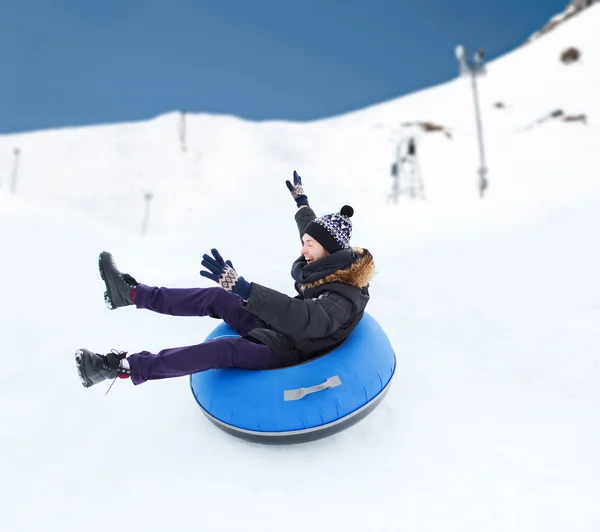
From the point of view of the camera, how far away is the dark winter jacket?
2.32m

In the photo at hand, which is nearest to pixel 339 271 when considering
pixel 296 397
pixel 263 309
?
pixel 263 309

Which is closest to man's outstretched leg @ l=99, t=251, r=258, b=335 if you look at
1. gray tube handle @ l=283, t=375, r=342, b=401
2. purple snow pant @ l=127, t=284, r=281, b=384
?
purple snow pant @ l=127, t=284, r=281, b=384

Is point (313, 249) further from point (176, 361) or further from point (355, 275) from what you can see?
point (176, 361)

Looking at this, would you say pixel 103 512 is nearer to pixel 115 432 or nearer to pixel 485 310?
pixel 115 432

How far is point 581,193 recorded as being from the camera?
28.0 ft

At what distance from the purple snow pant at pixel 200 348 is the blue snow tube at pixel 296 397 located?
0.12 metres

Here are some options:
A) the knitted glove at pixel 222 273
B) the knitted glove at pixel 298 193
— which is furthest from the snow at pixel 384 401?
the knitted glove at pixel 298 193

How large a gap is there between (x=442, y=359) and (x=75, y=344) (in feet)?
10.0

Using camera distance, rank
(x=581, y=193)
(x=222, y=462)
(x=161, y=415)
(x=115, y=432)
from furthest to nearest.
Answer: (x=581, y=193), (x=161, y=415), (x=115, y=432), (x=222, y=462)

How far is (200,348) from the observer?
252cm

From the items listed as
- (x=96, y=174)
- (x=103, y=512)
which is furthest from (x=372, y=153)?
(x=103, y=512)

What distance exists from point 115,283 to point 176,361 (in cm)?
→ 74

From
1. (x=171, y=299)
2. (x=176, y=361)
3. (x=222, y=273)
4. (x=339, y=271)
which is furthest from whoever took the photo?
(x=171, y=299)

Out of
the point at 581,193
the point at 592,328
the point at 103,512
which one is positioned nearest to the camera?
the point at 103,512
